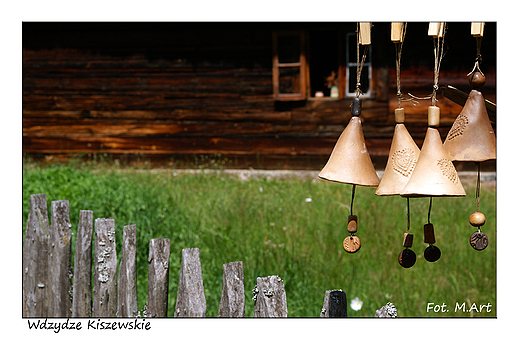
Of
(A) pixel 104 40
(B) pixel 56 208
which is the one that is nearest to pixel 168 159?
(A) pixel 104 40

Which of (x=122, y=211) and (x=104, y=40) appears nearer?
(x=122, y=211)

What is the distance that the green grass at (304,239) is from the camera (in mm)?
3590

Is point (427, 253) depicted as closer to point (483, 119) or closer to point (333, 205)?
point (483, 119)

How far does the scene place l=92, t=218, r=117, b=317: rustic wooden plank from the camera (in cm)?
222

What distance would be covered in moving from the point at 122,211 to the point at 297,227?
5.51 ft

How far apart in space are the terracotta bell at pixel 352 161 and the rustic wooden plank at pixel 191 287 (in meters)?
0.68

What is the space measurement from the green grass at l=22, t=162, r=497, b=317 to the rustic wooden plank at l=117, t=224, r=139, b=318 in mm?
1087

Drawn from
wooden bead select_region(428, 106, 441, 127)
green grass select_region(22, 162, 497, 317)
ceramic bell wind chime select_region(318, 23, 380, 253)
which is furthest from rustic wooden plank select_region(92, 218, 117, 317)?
wooden bead select_region(428, 106, 441, 127)

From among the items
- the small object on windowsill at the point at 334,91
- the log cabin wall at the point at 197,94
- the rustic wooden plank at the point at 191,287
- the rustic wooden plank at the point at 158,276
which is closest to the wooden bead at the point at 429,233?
the rustic wooden plank at the point at 191,287

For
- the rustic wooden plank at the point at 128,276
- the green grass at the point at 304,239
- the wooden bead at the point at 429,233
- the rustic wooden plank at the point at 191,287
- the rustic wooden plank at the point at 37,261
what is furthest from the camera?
the green grass at the point at 304,239

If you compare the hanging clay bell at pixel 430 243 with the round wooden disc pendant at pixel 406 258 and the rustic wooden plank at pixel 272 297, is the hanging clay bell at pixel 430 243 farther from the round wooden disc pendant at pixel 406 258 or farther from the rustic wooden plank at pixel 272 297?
the rustic wooden plank at pixel 272 297

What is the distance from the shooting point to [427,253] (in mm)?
1628

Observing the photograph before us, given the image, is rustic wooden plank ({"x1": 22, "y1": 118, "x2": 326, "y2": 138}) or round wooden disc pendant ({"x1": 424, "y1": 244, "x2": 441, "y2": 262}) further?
rustic wooden plank ({"x1": 22, "y1": 118, "x2": 326, "y2": 138})

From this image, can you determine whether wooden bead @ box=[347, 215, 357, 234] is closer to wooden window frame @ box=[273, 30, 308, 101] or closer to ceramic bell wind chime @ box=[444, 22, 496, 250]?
ceramic bell wind chime @ box=[444, 22, 496, 250]
